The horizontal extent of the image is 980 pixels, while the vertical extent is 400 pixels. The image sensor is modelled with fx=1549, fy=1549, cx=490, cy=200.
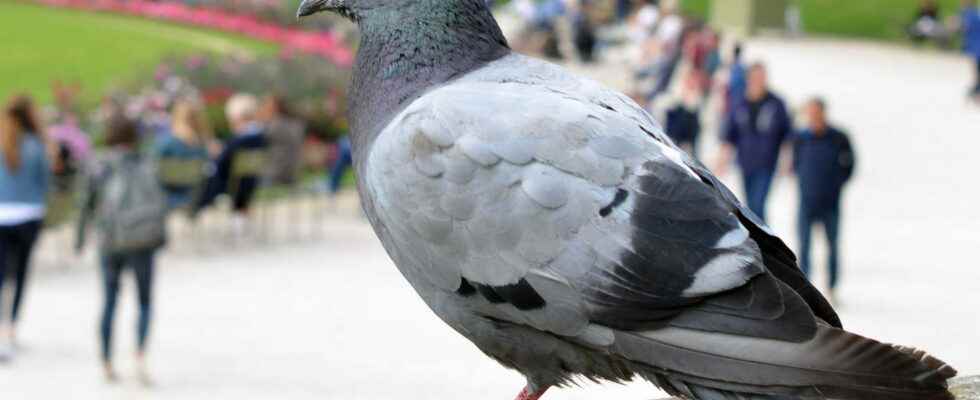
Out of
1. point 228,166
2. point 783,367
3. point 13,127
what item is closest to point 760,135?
point 228,166

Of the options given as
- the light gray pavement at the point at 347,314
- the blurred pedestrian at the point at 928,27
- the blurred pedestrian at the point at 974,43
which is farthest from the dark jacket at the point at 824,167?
the blurred pedestrian at the point at 928,27

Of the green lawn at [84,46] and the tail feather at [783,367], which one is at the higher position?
the green lawn at [84,46]

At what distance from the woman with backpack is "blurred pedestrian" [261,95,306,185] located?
5871 mm

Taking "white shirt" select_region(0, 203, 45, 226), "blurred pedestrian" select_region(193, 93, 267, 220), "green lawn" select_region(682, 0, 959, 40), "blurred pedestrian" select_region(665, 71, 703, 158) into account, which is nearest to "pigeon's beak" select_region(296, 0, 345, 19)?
"white shirt" select_region(0, 203, 45, 226)

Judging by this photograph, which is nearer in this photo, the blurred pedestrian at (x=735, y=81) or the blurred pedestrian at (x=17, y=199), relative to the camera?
the blurred pedestrian at (x=17, y=199)

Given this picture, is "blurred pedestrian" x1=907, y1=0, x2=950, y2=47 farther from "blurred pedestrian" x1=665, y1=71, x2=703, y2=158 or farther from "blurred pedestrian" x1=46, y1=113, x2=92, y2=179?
"blurred pedestrian" x1=46, y1=113, x2=92, y2=179

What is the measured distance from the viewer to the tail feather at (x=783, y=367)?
3336 mm

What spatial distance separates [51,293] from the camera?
14453 mm

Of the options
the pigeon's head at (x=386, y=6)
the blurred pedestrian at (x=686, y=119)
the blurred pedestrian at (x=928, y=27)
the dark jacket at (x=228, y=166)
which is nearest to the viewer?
the pigeon's head at (x=386, y=6)

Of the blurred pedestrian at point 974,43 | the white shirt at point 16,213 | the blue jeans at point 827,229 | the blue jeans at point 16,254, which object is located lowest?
the blue jeans at point 16,254

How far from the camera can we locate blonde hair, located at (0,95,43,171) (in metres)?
11.8

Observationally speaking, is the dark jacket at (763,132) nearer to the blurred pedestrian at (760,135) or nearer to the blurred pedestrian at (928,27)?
the blurred pedestrian at (760,135)

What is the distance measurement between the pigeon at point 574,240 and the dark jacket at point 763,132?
10.6 m

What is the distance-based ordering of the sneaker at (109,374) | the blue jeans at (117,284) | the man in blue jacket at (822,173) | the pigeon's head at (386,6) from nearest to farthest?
the pigeon's head at (386,6)
the blue jeans at (117,284)
the sneaker at (109,374)
the man in blue jacket at (822,173)
